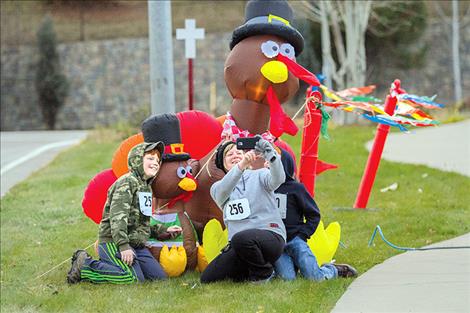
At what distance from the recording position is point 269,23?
314 inches

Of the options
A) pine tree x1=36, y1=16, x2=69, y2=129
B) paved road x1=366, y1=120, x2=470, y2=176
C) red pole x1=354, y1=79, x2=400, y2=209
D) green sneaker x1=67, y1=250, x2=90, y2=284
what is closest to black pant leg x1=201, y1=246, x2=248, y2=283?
green sneaker x1=67, y1=250, x2=90, y2=284

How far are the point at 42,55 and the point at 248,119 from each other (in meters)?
30.7

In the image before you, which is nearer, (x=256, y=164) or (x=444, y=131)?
(x=256, y=164)

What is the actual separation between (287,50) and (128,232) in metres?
2.13

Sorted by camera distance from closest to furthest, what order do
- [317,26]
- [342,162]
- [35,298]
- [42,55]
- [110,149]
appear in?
1. [35,298]
2. [342,162]
3. [110,149]
4. [317,26]
5. [42,55]

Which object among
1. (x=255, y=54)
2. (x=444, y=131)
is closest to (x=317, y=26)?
(x=444, y=131)

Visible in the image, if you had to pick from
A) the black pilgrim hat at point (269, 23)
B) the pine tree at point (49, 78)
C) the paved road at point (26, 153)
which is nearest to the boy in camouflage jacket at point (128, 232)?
the black pilgrim hat at point (269, 23)

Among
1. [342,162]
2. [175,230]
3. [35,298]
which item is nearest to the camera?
[35,298]

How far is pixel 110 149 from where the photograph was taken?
65.5ft

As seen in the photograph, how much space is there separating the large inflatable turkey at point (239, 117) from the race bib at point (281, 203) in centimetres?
63

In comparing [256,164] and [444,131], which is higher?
[256,164]

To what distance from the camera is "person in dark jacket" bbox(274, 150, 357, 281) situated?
7.16 meters

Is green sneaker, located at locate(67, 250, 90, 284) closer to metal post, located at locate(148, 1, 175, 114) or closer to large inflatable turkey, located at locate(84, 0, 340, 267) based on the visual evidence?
large inflatable turkey, located at locate(84, 0, 340, 267)

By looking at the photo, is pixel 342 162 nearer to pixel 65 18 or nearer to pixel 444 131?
pixel 444 131
